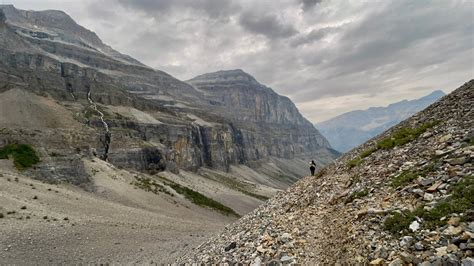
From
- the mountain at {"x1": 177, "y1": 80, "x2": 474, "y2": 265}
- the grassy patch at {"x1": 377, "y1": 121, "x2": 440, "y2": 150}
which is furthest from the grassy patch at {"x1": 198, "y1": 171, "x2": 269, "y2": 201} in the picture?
the mountain at {"x1": 177, "y1": 80, "x2": 474, "y2": 265}

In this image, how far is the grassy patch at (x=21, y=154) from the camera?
185 ft

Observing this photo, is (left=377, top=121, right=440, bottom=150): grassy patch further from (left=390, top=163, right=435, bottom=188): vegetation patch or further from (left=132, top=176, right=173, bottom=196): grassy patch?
(left=132, top=176, right=173, bottom=196): grassy patch

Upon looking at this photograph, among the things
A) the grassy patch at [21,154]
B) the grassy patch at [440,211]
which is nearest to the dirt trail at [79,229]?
the grassy patch at [21,154]

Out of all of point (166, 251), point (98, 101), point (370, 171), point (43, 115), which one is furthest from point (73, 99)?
point (370, 171)

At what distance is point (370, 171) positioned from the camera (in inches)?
768

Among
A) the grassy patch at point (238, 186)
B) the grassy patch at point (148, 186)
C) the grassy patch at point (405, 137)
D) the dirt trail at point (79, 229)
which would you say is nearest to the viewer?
the grassy patch at point (405, 137)

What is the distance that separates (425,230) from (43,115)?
3797 inches

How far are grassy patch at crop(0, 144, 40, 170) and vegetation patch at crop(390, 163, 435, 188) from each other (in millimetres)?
59130

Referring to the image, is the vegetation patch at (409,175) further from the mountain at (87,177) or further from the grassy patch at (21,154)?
the grassy patch at (21,154)

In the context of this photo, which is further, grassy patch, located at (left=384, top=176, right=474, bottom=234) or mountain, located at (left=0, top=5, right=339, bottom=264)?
mountain, located at (left=0, top=5, right=339, bottom=264)

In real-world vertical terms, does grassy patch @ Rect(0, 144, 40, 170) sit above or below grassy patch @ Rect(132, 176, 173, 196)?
above

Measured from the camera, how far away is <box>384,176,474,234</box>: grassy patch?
36.0ft

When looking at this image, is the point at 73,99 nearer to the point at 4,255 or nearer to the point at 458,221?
the point at 4,255

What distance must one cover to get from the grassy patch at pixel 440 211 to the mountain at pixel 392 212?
3cm
